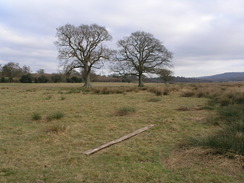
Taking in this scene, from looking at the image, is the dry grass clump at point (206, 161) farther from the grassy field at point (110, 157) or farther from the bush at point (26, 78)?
the bush at point (26, 78)

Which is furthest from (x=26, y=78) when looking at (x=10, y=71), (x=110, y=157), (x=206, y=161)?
(x=206, y=161)

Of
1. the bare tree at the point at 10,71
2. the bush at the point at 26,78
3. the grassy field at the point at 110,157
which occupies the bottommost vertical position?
the grassy field at the point at 110,157

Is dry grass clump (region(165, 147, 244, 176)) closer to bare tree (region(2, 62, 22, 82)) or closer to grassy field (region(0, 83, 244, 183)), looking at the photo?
grassy field (region(0, 83, 244, 183))

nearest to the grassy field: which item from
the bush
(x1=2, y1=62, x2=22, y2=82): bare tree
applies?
the bush

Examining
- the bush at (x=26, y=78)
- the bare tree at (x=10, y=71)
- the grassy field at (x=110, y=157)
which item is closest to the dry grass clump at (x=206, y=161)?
the grassy field at (x=110, y=157)

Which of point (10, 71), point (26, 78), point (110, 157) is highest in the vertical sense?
point (10, 71)

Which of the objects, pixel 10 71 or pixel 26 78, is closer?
pixel 26 78

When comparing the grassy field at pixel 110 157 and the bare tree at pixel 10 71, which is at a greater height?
the bare tree at pixel 10 71

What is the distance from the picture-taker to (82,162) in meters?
3.66

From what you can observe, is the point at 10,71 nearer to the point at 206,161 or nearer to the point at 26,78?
the point at 26,78

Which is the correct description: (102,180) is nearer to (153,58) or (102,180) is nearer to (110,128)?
(110,128)

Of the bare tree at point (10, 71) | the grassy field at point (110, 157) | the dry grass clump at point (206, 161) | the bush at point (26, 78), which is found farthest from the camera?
the bare tree at point (10, 71)

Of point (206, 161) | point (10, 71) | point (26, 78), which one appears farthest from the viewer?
point (10, 71)

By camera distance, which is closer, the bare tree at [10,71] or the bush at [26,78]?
the bush at [26,78]
